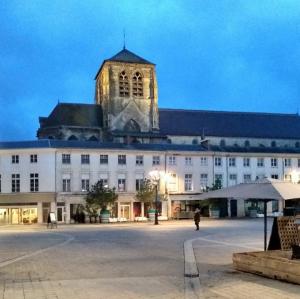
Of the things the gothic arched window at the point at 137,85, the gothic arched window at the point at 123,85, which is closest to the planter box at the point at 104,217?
the gothic arched window at the point at 123,85

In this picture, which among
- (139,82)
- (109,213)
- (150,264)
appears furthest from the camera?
(139,82)

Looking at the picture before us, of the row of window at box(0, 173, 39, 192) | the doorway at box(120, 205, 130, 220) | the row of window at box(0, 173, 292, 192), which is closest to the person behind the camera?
the row of window at box(0, 173, 39, 192)

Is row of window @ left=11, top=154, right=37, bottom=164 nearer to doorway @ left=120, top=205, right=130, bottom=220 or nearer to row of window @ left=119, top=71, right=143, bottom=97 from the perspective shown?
doorway @ left=120, top=205, right=130, bottom=220

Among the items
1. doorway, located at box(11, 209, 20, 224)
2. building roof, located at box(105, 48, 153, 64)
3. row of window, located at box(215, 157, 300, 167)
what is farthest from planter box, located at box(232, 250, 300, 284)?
building roof, located at box(105, 48, 153, 64)

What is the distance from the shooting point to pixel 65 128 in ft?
234

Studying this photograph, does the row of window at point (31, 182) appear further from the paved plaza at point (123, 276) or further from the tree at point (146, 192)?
the paved plaza at point (123, 276)

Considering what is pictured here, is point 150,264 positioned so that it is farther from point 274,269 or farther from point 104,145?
point 104,145

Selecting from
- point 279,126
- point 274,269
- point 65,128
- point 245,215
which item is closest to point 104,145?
point 65,128

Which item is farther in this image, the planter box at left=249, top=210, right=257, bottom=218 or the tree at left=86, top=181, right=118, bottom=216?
the planter box at left=249, top=210, right=257, bottom=218

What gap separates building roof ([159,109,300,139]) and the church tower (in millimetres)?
2850

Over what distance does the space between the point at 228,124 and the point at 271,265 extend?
6870 cm

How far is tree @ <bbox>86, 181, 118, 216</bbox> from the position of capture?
5241cm

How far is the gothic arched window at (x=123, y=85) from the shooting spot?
254 feet

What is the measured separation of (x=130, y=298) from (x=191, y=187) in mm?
51498
